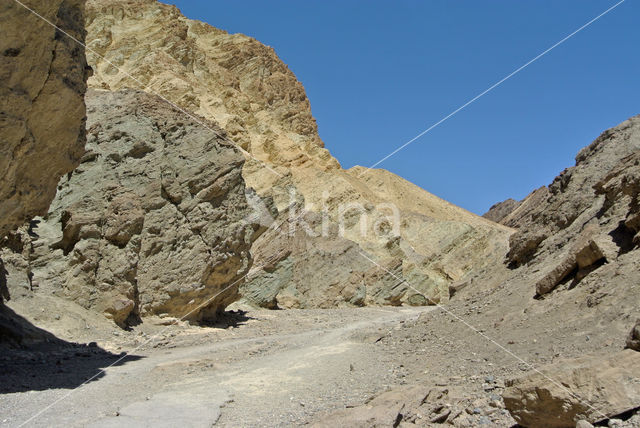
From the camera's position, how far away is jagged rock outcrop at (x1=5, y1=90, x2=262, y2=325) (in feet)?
45.4

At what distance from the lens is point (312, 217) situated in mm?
36812

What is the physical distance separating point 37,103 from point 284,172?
32.8 metres

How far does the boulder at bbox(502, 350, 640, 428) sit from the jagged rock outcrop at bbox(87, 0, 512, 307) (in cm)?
2172

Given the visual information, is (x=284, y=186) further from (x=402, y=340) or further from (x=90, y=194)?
(x=402, y=340)

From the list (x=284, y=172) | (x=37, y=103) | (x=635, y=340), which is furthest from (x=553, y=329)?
(x=284, y=172)

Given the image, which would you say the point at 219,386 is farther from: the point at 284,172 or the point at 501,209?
the point at 501,209

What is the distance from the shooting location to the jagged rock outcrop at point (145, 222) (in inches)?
544

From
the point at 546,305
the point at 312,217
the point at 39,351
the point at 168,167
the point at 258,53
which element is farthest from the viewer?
the point at 258,53

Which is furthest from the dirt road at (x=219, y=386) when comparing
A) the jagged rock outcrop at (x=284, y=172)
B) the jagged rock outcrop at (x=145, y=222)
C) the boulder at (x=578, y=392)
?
the jagged rock outcrop at (x=284, y=172)

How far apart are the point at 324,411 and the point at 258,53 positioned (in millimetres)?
56139

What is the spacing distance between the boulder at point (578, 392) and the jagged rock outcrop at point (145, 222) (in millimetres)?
11564

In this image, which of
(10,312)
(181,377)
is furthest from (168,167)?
(181,377)

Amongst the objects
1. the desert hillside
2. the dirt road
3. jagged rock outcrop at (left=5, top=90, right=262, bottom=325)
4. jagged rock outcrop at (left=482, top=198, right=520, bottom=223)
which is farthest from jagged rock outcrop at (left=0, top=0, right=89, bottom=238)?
jagged rock outcrop at (left=482, top=198, right=520, bottom=223)

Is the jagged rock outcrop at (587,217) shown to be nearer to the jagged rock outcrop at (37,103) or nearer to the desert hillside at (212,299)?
the desert hillside at (212,299)
